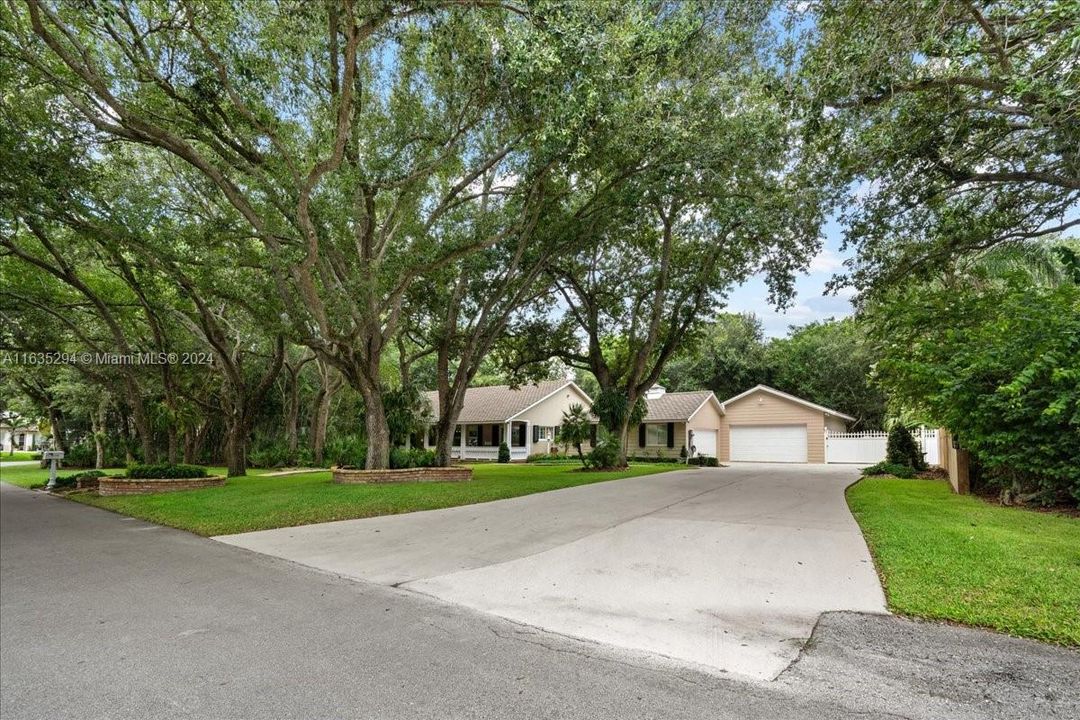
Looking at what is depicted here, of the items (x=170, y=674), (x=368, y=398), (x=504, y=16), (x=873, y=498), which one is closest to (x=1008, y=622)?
(x=170, y=674)

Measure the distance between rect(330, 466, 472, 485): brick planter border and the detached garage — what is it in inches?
706

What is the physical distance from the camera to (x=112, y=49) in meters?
9.21

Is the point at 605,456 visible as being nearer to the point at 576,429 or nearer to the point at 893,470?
the point at 576,429

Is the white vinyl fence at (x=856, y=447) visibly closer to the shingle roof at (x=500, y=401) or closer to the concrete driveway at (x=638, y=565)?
the shingle roof at (x=500, y=401)

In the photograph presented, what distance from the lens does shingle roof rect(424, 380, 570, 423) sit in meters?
29.0

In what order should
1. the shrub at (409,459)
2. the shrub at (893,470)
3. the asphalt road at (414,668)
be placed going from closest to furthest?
the asphalt road at (414,668), the shrub at (409,459), the shrub at (893,470)

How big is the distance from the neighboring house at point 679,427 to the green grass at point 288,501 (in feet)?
46.4

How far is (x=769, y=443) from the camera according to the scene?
90.6 ft

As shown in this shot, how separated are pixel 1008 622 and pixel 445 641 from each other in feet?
12.9

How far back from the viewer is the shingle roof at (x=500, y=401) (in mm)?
29047

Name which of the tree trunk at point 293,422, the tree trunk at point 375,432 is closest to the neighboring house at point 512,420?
the tree trunk at point 293,422

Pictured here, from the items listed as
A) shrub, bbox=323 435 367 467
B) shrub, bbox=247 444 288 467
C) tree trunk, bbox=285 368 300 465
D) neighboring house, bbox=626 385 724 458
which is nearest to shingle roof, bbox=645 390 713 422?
neighboring house, bbox=626 385 724 458

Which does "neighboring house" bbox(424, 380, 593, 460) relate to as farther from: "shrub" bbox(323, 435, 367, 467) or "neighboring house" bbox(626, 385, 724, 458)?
"shrub" bbox(323, 435, 367, 467)

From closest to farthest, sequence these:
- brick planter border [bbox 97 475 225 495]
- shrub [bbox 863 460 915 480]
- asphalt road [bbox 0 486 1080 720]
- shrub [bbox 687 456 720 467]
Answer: asphalt road [bbox 0 486 1080 720] < brick planter border [bbox 97 475 225 495] < shrub [bbox 863 460 915 480] < shrub [bbox 687 456 720 467]
